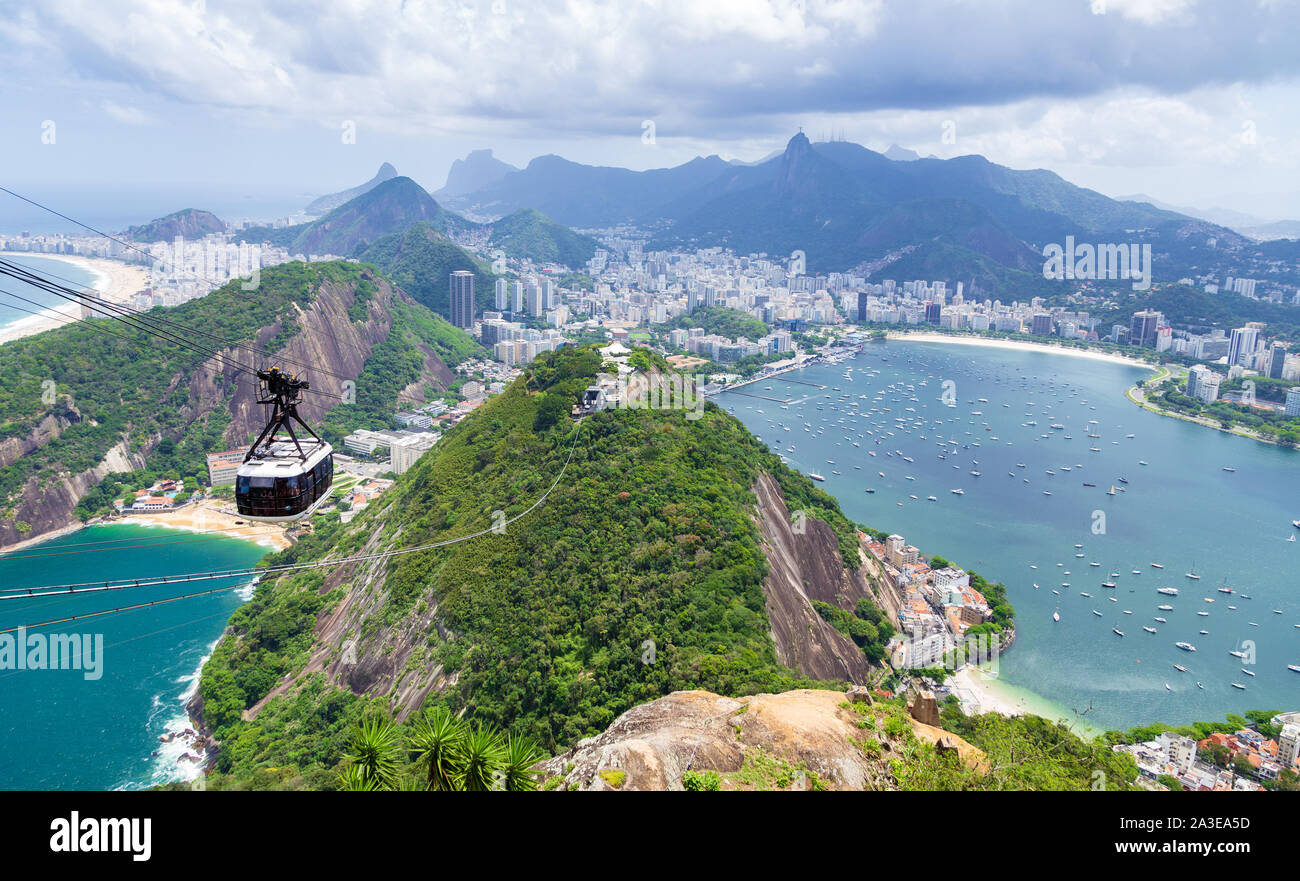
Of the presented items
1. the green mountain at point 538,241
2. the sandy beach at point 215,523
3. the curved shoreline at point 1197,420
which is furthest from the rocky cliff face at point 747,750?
the green mountain at point 538,241

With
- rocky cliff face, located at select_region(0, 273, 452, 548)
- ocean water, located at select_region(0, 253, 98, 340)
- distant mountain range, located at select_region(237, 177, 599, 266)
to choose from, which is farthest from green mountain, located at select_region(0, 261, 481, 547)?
distant mountain range, located at select_region(237, 177, 599, 266)

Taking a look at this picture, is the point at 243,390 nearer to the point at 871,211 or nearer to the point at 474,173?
the point at 871,211

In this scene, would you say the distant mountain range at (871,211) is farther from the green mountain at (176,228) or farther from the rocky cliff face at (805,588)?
the rocky cliff face at (805,588)

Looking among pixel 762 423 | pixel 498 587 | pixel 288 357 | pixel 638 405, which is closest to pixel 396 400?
pixel 288 357

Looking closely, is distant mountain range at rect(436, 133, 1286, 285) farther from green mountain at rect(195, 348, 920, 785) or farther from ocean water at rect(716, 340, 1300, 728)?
green mountain at rect(195, 348, 920, 785)

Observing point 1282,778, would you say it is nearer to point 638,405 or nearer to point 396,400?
point 638,405
